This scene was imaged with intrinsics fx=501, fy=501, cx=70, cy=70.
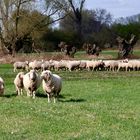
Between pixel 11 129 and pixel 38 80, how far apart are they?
863 centimetres

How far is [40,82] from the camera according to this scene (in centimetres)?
2053

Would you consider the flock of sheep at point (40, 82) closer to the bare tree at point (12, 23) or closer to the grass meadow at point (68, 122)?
the grass meadow at point (68, 122)

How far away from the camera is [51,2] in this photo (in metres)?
75.7

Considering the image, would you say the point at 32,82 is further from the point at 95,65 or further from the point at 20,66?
the point at 20,66

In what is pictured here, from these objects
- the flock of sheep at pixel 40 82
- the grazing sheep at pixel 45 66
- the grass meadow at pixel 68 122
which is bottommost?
the grazing sheep at pixel 45 66

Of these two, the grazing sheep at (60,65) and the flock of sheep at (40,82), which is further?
the grazing sheep at (60,65)

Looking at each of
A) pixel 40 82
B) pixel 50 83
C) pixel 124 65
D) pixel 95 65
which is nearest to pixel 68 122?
pixel 50 83

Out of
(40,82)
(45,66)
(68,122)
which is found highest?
(40,82)

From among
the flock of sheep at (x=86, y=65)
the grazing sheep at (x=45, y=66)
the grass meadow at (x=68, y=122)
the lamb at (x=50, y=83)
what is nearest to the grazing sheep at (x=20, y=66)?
the flock of sheep at (x=86, y=65)

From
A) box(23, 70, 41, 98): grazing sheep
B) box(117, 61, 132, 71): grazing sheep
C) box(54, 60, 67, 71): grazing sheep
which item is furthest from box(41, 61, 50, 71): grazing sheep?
box(23, 70, 41, 98): grazing sheep

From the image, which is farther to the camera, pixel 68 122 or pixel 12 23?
pixel 12 23

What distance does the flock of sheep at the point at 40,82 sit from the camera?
19.0 m

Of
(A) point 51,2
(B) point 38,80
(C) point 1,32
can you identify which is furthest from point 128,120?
(A) point 51,2

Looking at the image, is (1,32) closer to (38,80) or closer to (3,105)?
(38,80)
